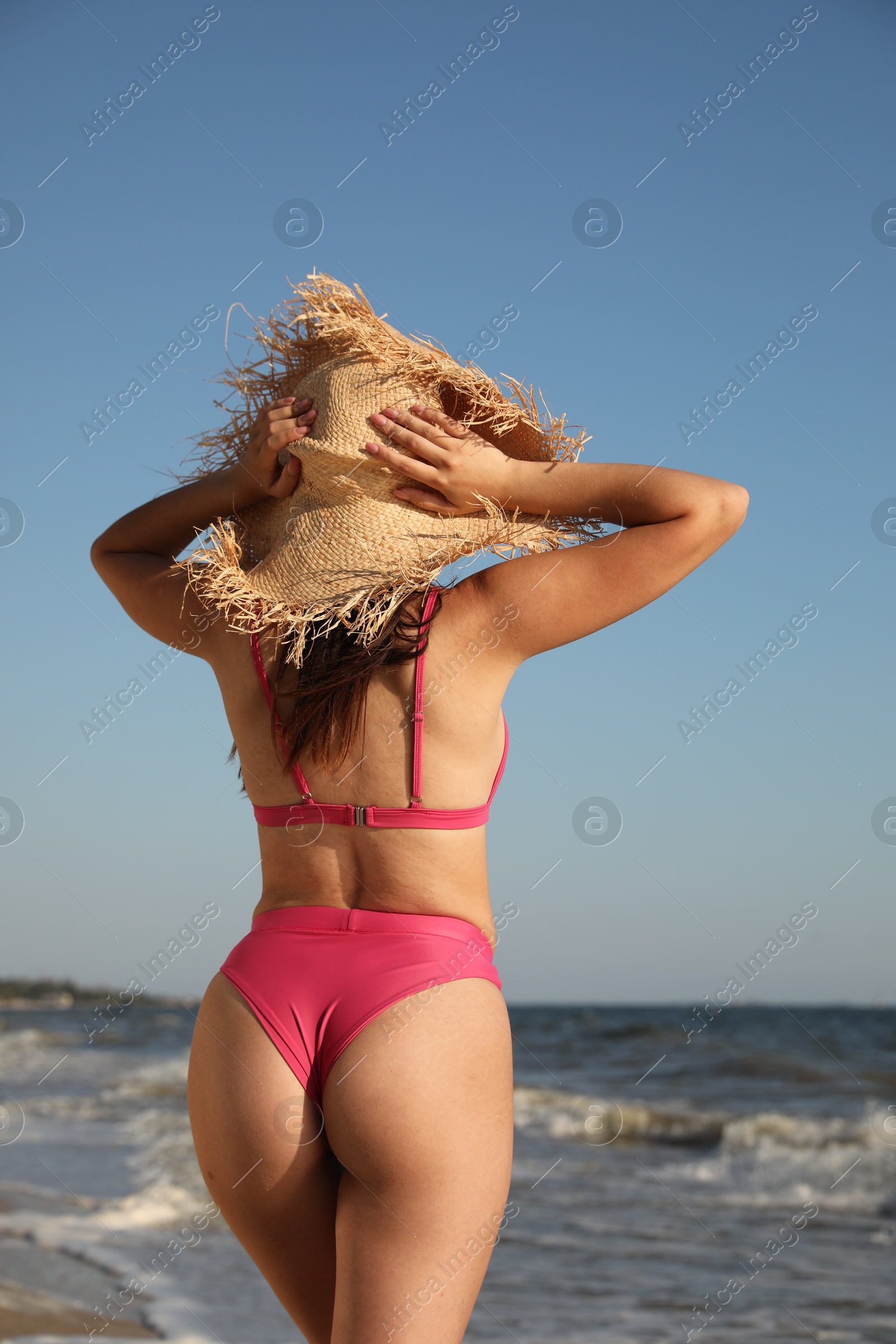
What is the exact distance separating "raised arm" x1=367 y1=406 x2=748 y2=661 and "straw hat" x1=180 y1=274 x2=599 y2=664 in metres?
0.04

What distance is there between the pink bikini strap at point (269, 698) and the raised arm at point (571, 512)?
37 cm

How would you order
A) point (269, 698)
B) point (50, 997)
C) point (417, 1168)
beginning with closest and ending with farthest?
1. point (417, 1168)
2. point (269, 698)
3. point (50, 997)

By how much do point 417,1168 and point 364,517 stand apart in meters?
1.05

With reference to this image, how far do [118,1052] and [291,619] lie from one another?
21.8 metres

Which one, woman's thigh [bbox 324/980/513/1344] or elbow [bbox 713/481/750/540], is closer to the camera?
woman's thigh [bbox 324/980/513/1344]

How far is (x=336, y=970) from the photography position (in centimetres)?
160

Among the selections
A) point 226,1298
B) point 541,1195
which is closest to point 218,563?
→ point 226,1298

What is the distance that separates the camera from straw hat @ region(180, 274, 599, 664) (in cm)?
179

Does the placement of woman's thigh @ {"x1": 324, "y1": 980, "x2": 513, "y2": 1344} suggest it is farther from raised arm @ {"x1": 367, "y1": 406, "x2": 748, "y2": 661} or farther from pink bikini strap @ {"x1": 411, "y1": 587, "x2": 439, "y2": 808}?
raised arm @ {"x1": 367, "y1": 406, "x2": 748, "y2": 661}

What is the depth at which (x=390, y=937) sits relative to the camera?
162 cm

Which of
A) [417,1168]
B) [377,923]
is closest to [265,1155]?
[417,1168]

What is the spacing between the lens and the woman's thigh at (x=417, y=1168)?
56.5 inches

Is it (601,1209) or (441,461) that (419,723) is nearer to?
(441,461)

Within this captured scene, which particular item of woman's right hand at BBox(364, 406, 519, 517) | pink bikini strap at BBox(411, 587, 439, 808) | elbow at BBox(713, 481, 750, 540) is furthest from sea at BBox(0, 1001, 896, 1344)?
elbow at BBox(713, 481, 750, 540)
